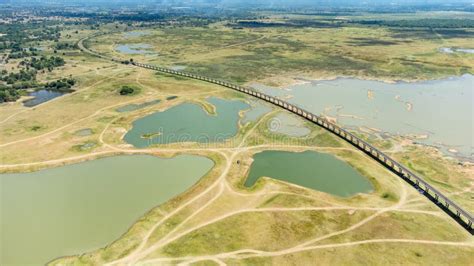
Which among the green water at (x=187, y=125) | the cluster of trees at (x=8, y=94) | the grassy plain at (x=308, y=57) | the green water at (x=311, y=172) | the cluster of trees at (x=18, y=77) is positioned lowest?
the green water at (x=311, y=172)

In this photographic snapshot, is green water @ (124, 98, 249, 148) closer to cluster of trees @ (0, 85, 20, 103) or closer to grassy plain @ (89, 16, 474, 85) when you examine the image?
grassy plain @ (89, 16, 474, 85)

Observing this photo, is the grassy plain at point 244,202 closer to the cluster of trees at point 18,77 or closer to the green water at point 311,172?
the green water at point 311,172

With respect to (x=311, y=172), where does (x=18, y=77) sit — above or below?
above

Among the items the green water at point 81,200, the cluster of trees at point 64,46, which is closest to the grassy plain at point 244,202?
the green water at point 81,200

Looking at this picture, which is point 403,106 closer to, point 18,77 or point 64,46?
point 18,77

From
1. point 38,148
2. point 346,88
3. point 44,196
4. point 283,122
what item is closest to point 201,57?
point 346,88

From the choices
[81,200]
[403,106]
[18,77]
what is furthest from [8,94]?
[403,106]
